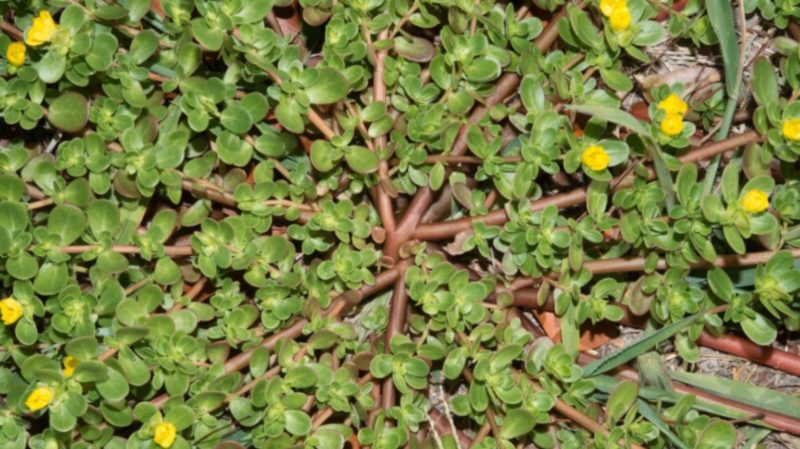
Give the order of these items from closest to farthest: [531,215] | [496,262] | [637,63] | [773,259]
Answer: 1. [773,259]
2. [531,215]
3. [496,262]
4. [637,63]

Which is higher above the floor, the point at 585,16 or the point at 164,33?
the point at 585,16

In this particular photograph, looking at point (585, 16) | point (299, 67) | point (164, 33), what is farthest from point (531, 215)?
point (164, 33)

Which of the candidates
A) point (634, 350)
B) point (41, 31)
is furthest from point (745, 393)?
point (41, 31)

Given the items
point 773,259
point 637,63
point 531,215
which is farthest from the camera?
point 637,63

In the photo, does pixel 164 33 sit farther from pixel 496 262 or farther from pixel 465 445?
pixel 465 445

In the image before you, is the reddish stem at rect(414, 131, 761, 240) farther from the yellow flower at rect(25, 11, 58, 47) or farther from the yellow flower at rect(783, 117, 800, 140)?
the yellow flower at rect(25, 11, 58, 47)

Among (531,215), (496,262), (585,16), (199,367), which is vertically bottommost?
(199,367)

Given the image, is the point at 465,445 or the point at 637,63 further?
the point at 637,63

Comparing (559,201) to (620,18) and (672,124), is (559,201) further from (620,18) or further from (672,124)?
(620,18)
